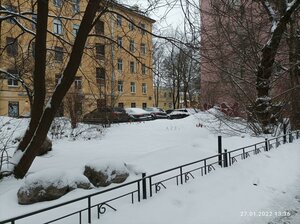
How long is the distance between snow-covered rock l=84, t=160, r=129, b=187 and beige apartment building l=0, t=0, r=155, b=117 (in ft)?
11.9

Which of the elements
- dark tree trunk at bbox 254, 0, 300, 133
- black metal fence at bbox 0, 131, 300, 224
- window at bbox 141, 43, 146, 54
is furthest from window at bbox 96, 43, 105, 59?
dark tree trunk at bbox 254, 0, 300, 133

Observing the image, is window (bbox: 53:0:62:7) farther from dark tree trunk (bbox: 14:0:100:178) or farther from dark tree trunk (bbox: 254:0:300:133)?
dark tree trunk (bbox: 254:0:300:133)

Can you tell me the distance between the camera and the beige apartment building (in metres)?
8.70

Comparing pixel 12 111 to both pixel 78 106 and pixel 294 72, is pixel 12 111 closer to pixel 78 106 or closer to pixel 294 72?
pixel 78 106

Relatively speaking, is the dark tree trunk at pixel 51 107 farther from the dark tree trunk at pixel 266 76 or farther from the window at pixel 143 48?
the dark tree trunk at pixel 266 76

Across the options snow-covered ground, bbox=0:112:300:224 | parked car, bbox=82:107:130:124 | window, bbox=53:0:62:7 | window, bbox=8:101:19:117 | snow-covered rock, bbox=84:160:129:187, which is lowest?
snow-covered ground, bbox=0:112:300:224

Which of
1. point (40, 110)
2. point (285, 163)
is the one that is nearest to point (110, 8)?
point (40, 110)

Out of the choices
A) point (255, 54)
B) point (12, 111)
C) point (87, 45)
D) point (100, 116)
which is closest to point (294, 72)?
point (255, 54)

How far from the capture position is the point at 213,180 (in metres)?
6.38

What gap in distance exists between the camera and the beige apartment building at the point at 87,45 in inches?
343

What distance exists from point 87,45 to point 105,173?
220 inches

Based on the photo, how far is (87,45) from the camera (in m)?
10.2

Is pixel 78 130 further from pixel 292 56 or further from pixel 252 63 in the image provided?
pixel 292 56

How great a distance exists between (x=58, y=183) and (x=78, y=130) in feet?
30.4
